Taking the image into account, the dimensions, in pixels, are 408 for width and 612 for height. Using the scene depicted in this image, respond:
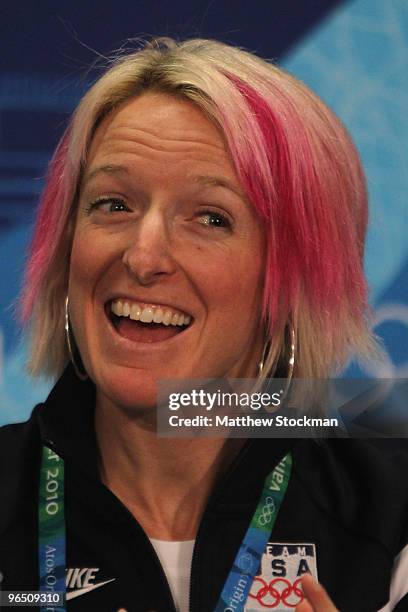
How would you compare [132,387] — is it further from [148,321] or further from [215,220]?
[215,220]

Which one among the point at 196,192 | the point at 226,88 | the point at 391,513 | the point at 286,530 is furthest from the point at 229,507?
the point at 226,88

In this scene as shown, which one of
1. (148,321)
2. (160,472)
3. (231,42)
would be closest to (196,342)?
(148,321)

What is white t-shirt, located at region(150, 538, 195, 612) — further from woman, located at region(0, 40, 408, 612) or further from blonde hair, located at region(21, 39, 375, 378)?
blonde hair, located at region(21, 39, 375, 378)

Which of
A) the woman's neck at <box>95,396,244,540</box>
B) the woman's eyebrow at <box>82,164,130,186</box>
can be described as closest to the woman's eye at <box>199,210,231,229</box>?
the woman's eyebrow at <box>82,164,130,186</box>

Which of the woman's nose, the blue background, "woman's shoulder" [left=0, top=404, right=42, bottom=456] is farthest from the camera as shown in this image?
the blue background

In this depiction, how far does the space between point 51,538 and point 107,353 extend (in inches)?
9.2

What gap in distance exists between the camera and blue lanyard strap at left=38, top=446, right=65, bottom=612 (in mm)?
1069

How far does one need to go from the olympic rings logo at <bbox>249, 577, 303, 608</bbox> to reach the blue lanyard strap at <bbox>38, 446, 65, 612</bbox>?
233mm

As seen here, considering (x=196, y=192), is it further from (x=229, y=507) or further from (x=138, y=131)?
(x=229, y=507)

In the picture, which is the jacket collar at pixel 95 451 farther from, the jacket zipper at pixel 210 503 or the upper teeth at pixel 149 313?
the upper teeth at pixel 149 313

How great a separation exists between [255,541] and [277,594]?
0.07 meters

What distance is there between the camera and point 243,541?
43.1 inches

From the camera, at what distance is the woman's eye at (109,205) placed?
1.11 m

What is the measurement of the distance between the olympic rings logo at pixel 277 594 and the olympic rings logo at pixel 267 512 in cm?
7
